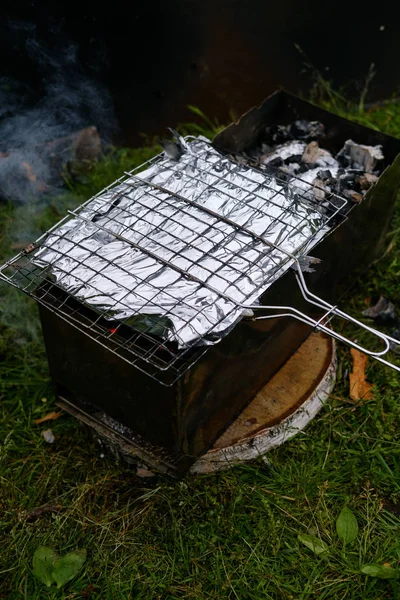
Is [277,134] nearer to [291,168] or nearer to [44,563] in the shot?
[291,168]

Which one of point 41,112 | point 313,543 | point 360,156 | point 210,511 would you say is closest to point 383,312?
point 360,156

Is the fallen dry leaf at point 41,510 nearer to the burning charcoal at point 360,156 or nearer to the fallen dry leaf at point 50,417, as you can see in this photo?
the fallen dry leaf at point 50,417

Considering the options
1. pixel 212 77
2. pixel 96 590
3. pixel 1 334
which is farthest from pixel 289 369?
pixel 212 77

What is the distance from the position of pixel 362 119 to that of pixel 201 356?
3.32 m

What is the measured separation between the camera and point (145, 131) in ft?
17.3

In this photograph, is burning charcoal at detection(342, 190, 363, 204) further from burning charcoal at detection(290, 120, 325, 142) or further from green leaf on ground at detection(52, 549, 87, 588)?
green leaf on ground at detection(52, 549, 87, 588)

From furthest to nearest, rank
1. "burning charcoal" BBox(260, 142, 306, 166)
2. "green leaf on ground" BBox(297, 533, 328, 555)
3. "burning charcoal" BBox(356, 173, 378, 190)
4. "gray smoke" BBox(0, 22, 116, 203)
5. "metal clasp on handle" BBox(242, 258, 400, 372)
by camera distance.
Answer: "gray smoke" BBox(0, 22, 116, 203) → "burning charcoal" BBox(260, 142, 306, 166) → "burning charcoal" BBox(356, 173, 378, 190) → "green leaf on ground" BBox(297, 533, 328, 555) → "metal clasp on handle" BBox(242, 258, 400, 372)

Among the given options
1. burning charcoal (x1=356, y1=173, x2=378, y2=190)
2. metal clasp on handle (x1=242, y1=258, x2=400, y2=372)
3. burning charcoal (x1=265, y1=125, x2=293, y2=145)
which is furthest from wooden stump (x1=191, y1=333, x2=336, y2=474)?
burning charcoal (x1=265, y1=125, x2=293, y2=145)

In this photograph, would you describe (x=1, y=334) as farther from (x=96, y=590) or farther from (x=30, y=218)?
(x=96, y=590)

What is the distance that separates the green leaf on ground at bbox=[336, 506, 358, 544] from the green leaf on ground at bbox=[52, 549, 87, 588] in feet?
3.88

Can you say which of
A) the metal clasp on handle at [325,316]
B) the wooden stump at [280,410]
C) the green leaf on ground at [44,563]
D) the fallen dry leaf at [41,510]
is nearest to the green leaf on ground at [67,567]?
the green leaf on ground at [44,563]

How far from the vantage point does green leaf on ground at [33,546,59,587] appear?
2.88 m

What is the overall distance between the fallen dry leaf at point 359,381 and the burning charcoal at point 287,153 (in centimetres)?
122

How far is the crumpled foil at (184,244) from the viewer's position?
2.62 m
